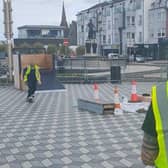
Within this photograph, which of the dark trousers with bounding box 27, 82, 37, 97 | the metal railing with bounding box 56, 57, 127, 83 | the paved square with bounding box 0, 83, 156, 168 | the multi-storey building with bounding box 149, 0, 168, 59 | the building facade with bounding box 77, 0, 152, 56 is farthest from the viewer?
the building facade with bounding box 77, 0, 152, 56

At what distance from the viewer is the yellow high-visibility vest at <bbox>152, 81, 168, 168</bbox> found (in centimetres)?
196

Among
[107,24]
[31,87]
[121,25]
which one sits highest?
[107,24]

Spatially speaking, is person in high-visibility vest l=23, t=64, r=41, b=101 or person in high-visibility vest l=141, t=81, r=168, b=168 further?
person in high-visibility vest l=23, t=64, r=41, b=101

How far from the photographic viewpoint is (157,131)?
2014mm

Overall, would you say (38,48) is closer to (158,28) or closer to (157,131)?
(158,28)

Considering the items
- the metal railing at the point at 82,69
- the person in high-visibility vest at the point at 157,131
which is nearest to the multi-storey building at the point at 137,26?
the metal railing at the point at 82,69

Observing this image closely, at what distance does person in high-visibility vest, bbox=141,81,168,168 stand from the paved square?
4077mm

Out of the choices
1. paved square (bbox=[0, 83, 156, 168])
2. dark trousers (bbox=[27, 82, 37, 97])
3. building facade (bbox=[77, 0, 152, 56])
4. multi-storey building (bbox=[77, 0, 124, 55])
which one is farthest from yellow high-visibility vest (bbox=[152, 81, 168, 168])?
multi-storey building (bbox=[77, 0, 124, 55])

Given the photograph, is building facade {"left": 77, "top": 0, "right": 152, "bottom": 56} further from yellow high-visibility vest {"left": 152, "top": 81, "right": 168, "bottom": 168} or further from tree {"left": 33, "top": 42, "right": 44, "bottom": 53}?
yellow high-visibility vest {"left": 152, "top": 81, "right": 168, "bottom": 168}

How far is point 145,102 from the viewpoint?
38.8 ft

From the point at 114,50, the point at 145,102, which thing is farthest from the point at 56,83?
the point at 114,50

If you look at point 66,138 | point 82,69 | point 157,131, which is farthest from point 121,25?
point 157,131

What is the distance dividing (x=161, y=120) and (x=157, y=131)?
0.07m

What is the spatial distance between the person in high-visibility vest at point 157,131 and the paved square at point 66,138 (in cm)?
408
